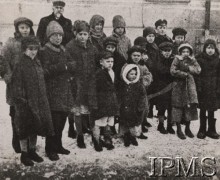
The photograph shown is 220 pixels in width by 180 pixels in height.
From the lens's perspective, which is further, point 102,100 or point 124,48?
point 124,48

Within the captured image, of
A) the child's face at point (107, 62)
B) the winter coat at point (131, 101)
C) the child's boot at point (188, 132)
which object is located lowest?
the child's boot at point (188, 132)

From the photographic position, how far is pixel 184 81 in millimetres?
5121

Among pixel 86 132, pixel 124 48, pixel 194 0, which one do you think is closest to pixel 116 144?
pixel 86 132

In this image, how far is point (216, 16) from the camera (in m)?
9.54

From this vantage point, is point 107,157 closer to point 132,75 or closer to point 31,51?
point 132,75

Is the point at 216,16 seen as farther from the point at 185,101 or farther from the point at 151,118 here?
the point at 185,101

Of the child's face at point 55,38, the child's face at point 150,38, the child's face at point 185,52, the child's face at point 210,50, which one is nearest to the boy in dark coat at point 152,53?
the child's face at point 150,38

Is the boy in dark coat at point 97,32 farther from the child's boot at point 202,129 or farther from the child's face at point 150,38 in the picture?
the child's boot at point 202,129

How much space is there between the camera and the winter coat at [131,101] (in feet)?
15.6

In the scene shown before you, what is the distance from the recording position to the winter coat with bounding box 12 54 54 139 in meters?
3.98

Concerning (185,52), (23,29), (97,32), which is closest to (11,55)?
(23,29)

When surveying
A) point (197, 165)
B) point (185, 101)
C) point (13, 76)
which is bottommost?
point (197, 165)

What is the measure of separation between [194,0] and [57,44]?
5.97 meters

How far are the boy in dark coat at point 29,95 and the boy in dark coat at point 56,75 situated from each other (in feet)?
0.42
